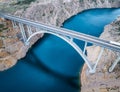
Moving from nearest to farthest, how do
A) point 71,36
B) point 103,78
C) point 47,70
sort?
point 103,78 → point 71,36 → point 47,70

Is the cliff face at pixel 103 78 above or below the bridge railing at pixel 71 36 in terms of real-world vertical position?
below

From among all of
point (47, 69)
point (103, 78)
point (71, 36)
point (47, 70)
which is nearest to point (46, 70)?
point (47, 70)

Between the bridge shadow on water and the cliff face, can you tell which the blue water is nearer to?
the bridge shadow on water

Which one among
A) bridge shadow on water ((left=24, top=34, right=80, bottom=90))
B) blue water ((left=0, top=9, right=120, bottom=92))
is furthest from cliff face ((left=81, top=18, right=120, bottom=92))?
blue water ((left=0, top=9, right=120, bottom=92))

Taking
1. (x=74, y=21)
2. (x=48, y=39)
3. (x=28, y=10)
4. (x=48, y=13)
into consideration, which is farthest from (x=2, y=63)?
(x=74, y=21)

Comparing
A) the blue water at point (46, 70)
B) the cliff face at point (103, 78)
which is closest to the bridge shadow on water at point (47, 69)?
the blue water at point (46, 70)

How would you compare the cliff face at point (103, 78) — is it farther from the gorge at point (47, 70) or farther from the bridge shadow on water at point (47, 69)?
the gorge at point (47, 70)

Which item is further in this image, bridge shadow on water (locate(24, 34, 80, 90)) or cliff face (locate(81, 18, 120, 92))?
bridge shadow on water (locate(24, 34, 80, 90))

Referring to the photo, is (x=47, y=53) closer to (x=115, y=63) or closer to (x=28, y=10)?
(x=28, y=10)

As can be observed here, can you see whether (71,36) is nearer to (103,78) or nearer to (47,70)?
(103,78)
